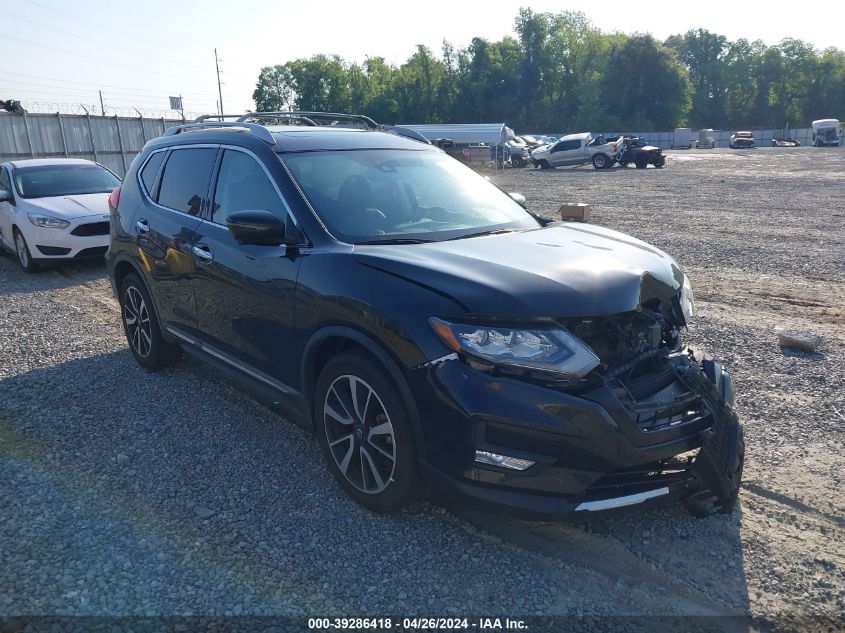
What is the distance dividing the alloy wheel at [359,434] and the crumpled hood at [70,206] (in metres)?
7.85

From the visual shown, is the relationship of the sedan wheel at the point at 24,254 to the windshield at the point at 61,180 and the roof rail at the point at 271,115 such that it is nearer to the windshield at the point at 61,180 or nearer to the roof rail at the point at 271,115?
the windshield at the point at 61,180

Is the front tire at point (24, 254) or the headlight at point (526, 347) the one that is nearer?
the headlight at point (526, 347)

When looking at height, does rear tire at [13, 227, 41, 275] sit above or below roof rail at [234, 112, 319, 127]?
below

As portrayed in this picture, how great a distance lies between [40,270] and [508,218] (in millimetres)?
8674

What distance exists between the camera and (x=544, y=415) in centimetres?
281

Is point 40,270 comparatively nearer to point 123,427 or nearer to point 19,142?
point 123,427

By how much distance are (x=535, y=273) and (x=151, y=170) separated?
3764mm

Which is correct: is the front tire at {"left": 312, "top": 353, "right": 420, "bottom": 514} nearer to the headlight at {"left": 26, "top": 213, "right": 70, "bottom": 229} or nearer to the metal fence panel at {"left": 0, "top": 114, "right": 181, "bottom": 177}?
the headlight at {"left": 26, "top": 213, "right": 70, "bottom": 229}

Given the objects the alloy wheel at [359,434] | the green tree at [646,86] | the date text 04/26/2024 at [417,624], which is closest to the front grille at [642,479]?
the date text 04/26/2024 at [417,624]

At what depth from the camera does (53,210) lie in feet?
32.3

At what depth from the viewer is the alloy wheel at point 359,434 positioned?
3334mm

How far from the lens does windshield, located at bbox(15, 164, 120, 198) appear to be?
1064cm

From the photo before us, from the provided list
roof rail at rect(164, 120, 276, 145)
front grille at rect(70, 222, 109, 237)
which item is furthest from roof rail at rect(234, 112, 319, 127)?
front grille at rect(70, 222, 109, 237)

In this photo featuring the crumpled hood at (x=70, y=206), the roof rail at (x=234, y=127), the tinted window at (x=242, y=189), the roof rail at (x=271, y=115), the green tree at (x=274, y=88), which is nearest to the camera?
the tinted window at (x=242, y=189)
